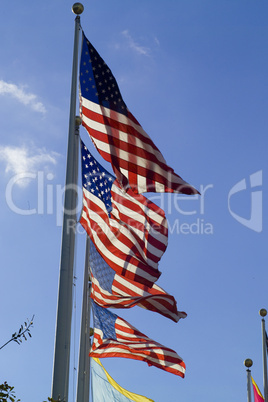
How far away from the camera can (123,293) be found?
20000 millimetres

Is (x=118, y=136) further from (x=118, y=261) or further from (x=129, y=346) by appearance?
(x=129, y=346)

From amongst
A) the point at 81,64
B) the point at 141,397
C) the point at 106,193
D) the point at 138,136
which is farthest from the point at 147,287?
the point at 141,397

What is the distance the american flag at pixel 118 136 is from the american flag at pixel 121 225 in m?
1.51

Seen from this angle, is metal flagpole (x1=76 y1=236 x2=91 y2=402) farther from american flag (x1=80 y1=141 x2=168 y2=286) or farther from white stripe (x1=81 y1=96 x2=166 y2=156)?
white stripe (x1=81 y1=96 x2=166 y2=156)

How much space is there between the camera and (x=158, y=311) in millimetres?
18844

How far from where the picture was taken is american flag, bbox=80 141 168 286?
730 inches

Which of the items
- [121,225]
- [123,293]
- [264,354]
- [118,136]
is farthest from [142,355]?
[264,354]

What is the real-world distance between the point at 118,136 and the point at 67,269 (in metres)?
3.85

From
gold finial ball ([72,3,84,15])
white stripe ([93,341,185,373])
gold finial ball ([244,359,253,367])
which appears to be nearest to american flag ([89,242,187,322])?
white stripe ([93,341,185,373])

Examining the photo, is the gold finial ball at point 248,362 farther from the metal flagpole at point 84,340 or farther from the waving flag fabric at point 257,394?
the metal flagpole at point 84,340

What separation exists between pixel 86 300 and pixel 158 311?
3695 millimetres

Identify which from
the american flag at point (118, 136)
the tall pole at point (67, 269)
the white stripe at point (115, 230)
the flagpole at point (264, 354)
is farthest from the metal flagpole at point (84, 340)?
the flagpole at point (264, 354)

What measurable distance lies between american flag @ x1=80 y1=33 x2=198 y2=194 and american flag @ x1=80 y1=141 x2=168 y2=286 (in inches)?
59.6

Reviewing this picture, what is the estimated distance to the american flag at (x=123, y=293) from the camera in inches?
736
